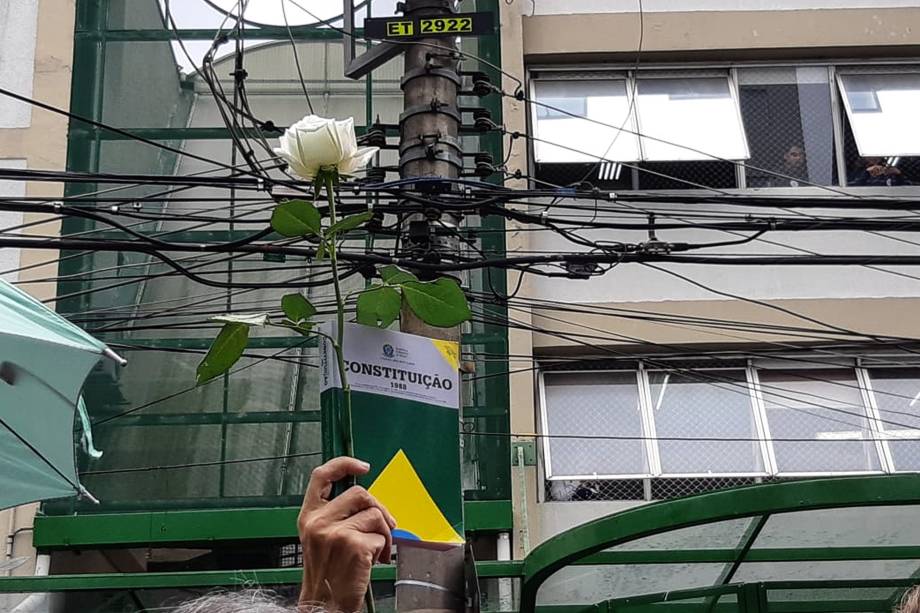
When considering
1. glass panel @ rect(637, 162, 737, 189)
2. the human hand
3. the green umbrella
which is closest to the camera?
the human hand

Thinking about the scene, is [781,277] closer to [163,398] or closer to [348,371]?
[163,398]

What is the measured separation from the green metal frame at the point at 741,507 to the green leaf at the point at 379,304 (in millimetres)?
2769

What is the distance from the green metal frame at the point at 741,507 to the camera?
5117 millimetres

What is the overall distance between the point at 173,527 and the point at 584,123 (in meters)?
5.16

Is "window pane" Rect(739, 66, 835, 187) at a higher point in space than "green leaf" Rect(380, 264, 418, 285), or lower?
higher

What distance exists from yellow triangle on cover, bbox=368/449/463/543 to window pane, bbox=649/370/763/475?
20.1 feet

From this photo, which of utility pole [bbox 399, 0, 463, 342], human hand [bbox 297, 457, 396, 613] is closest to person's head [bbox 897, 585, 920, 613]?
human hand [bbox 297, 457, 396, 613]

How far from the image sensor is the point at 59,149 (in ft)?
32.8

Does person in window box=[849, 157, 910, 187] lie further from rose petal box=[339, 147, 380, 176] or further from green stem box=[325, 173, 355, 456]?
green stem box=[325, 173, 355, 456]

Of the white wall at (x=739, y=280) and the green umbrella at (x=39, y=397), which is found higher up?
the white wall at (x=739, y=280)

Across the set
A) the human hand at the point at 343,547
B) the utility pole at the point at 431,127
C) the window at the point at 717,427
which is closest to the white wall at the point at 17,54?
the window at the point at 717,427

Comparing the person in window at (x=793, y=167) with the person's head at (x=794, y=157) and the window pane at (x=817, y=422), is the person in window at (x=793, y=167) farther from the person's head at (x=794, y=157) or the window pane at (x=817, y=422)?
the window pane at (x=817, y=422)

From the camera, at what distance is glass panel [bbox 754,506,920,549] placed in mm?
5594

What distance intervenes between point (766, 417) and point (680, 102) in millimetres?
3168
